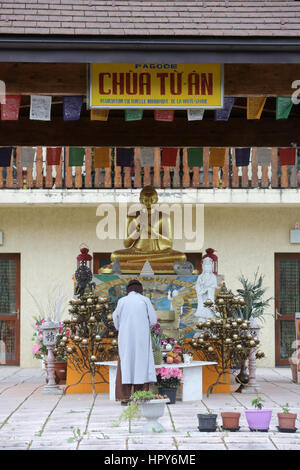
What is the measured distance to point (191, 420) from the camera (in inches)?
356

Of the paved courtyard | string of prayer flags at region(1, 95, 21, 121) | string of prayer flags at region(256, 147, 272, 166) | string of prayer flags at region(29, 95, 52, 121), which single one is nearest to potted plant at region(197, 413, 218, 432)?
the paved courtyard

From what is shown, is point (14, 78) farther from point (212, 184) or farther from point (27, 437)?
point (212, 184)

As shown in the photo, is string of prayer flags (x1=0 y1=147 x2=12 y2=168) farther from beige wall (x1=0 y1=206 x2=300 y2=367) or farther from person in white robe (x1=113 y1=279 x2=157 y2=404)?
beige wall (x1=0 y1=206 x2=300 y2=367)

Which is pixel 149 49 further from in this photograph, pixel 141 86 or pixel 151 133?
pixel 151 133

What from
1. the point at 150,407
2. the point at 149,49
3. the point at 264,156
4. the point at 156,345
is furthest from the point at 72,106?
the point at 264,156

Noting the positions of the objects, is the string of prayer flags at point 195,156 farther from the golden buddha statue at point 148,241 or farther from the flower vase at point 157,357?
the flower vase at point 157,357

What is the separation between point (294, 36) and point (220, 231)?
9320 millimetres

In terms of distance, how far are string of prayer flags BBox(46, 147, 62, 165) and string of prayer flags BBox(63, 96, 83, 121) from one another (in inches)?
156

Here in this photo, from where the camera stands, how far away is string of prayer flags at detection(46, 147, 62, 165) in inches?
546

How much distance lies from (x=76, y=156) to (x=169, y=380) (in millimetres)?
4084

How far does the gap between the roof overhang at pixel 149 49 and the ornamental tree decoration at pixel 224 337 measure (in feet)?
13.6

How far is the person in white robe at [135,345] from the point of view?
10.0 meters

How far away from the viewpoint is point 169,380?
10758mm
